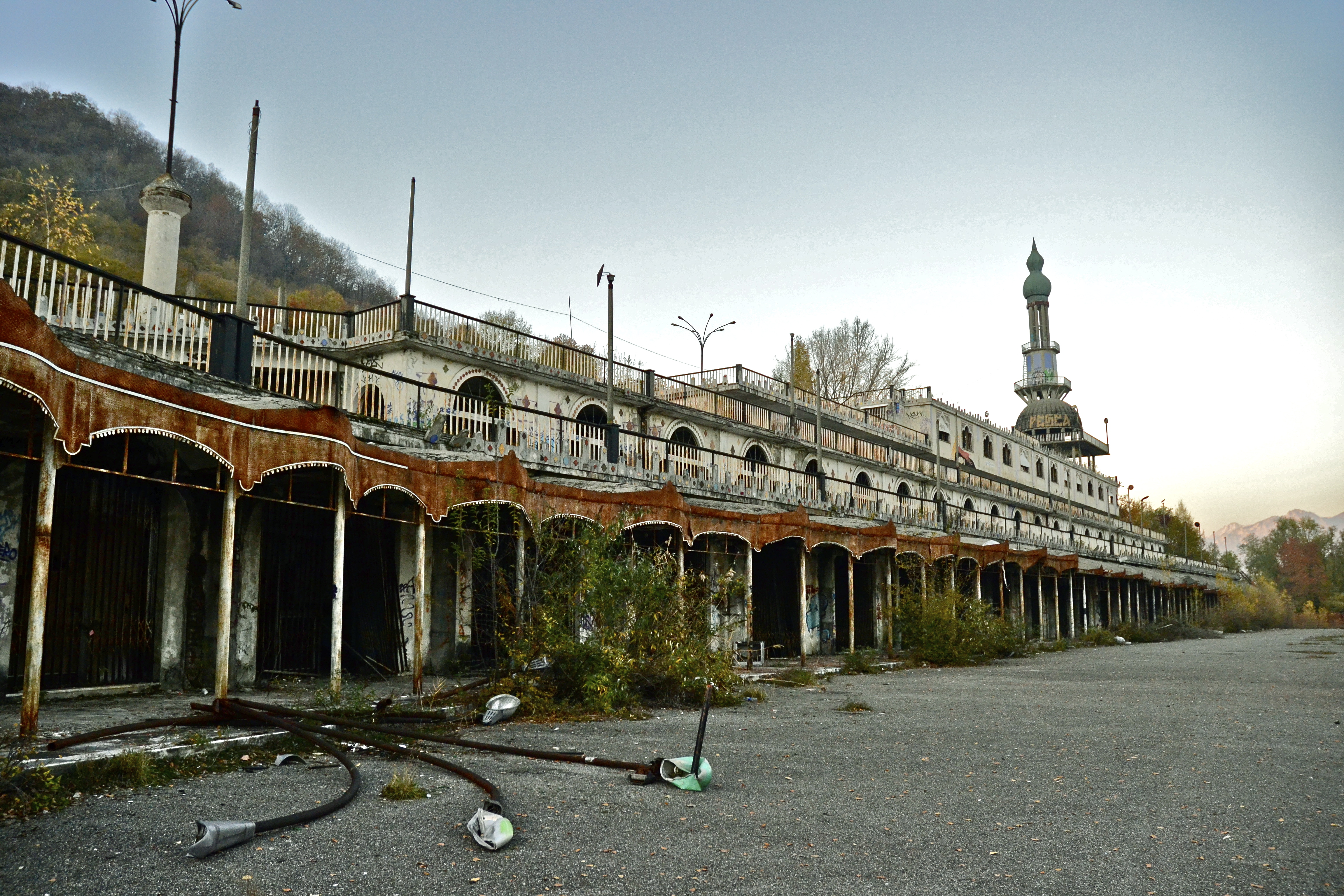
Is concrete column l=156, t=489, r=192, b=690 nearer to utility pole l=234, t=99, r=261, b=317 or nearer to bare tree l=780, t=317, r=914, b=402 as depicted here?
utility pole l=234, t=99, r=261, b=317

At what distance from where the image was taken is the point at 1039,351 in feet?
296

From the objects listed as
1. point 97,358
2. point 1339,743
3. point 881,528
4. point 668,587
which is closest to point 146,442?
point 97,358

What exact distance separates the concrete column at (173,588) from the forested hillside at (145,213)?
4073cm

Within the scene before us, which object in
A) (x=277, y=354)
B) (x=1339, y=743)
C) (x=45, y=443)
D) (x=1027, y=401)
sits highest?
(x=1027, y=401)

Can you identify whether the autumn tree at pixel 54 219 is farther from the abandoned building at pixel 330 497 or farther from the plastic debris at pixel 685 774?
the plastic debris at pixel 685 774

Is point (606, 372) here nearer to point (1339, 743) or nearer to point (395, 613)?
point (395, 613)

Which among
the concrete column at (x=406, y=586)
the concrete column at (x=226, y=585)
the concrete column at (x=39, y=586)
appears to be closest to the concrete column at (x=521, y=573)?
the concrete column at (x=406, y=586)

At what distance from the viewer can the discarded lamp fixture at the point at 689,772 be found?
629cm

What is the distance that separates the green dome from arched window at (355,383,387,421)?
3418 inches

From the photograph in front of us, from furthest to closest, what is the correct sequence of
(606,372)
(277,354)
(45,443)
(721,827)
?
1. (606,372)
2. (277,354)
3. (45,443)
4. (721,827)

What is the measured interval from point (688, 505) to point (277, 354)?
943cm

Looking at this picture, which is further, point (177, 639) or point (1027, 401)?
point (1027, 401)

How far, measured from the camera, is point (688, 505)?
15703 mm

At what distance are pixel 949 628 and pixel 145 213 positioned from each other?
55.0m
